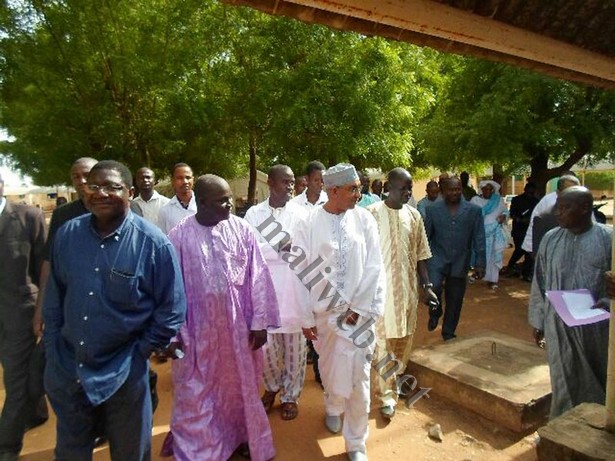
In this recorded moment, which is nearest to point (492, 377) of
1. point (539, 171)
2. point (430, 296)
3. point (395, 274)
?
point (430, 296)

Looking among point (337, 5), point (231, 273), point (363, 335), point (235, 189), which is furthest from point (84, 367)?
point (235, 189)

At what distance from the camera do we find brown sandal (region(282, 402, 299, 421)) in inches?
151

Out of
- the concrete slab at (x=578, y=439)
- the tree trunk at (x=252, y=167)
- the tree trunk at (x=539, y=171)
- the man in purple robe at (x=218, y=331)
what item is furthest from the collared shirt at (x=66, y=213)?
the tree trunk at (x=539, y=171)

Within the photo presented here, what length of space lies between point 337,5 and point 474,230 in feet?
13.4

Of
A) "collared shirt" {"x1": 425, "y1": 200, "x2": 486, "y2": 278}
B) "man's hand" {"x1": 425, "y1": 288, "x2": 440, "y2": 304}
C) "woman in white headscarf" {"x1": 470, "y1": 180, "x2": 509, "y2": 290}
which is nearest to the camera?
"man's hand" {"x1": 425, "y1": 288, "x2": 440, "y2": 304}

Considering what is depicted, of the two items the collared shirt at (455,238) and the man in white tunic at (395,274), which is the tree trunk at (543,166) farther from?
the man in white tunic at (395,274)

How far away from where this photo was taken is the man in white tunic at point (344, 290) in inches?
125

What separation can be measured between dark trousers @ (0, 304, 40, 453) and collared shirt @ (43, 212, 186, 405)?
44.8 inches

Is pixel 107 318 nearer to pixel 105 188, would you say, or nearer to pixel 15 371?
pixel 105 188

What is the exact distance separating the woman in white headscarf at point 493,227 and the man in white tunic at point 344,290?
580 centimetres

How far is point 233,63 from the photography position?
1050 cm

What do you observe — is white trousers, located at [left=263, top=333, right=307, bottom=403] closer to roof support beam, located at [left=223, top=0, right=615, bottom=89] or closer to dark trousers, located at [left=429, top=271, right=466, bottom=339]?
dark trousers, located at [left=429, top=271, right=466, bottom=339]

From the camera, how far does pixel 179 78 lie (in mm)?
10250

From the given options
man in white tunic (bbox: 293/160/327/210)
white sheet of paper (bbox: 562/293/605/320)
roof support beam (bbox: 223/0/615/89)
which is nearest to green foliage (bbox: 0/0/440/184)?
man in white tunic (bbox: 293/160/327/210)
